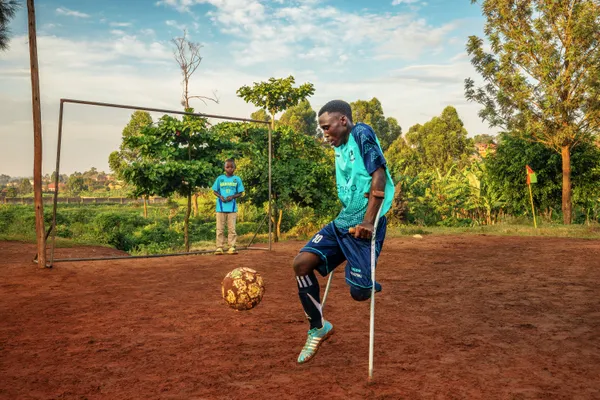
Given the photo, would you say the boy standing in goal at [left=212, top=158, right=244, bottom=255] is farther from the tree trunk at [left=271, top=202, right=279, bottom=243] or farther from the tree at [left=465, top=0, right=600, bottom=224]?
the tree at [left=465, top=0, right=600, bottom=224]

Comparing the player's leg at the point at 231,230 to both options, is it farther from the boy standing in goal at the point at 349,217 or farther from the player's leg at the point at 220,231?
the boy standing in goal at the point at 349,217

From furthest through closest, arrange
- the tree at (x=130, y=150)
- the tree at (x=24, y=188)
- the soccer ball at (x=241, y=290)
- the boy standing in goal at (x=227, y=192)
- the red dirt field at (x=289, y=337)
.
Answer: the tree at (x=24, y=188)
the tree at (x=130, y=150)
the boy standing in goal at (x=227, y=192)
the soccer ball at (x=241, y=290)
the red dirt field at (x=289, y=337)

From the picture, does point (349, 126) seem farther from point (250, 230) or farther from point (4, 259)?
point (250, 230)

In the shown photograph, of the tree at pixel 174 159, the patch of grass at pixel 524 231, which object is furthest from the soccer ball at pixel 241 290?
the patch of grass at pixel 524 231

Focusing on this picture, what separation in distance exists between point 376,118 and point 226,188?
32.2 meters

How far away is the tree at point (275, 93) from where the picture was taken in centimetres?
1469

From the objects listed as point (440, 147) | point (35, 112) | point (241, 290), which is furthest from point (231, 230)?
point (440, 147)

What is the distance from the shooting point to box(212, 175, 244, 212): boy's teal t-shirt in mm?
10695

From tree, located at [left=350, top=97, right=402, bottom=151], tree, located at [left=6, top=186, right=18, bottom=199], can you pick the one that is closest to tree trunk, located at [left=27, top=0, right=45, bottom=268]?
tree, located at [left=6, top=186, right=18, bottom=199]

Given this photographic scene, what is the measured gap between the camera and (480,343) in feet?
15.6

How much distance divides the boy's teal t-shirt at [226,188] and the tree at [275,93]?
168 inches

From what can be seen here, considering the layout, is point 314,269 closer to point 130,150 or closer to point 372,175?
point 372,175

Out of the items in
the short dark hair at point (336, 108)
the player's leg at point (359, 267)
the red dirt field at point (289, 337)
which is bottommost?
the red dirt field at point (289, 337)

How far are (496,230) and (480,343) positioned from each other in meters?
12.3
